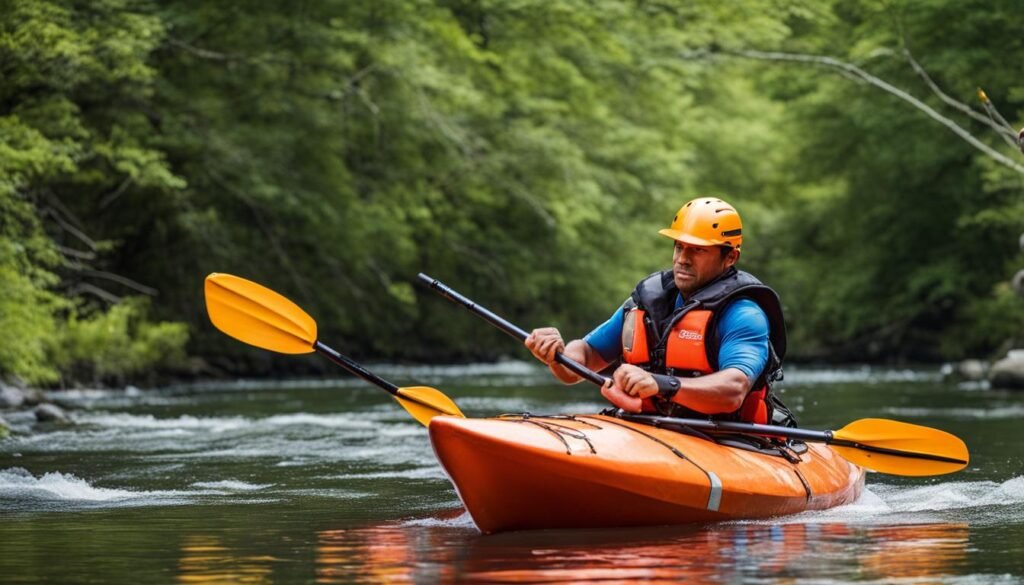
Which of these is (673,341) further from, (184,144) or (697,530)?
(184,144)

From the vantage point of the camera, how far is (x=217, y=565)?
5.25 m

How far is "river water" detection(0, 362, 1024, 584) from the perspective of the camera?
5.10 meters

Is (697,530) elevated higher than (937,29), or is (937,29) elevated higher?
(937,29)

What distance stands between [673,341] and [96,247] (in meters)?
10.3

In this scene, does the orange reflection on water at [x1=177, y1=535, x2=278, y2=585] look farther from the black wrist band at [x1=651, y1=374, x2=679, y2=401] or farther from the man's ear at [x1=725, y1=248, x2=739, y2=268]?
the man's ear at [x1=725, y1=248, x2=739, y2=268]

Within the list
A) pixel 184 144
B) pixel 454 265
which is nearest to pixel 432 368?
pixel 454 265

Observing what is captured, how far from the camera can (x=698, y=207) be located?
6785 millimetres

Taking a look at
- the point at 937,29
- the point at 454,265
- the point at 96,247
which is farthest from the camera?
the point at 454,265

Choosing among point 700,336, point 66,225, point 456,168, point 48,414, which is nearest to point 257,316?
point 700,336

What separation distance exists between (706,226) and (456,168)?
56.0ft

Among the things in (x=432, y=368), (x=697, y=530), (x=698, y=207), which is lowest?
(x=432, y=368)

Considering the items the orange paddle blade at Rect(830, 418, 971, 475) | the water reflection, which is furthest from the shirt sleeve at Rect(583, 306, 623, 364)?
the water reflection

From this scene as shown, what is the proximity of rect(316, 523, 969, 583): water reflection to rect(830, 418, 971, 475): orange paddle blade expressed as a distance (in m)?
0.69

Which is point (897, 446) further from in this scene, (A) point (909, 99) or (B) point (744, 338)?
(A) point (909, 99)
